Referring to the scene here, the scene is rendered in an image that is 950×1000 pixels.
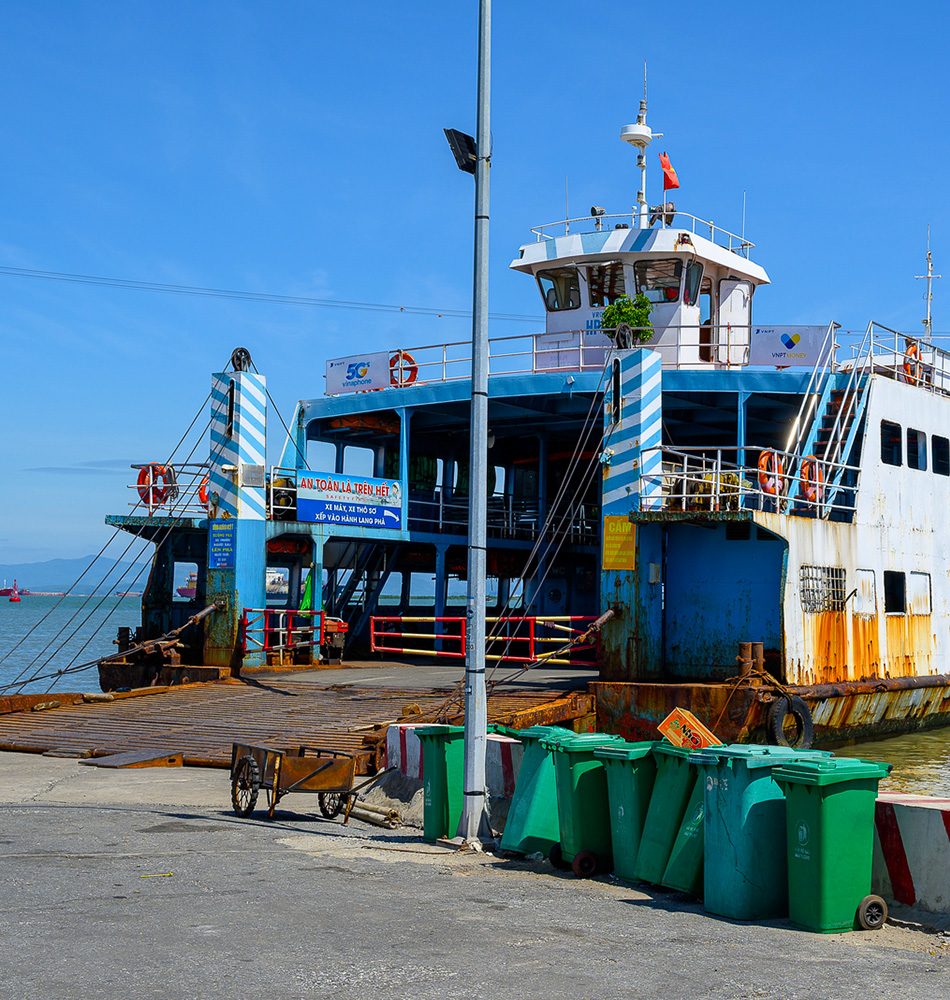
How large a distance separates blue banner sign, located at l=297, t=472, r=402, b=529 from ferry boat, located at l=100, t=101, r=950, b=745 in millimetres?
53

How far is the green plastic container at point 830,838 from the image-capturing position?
22.2 feet

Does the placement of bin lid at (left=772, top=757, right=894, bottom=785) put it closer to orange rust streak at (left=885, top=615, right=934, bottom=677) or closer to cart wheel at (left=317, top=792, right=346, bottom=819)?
cart wheel at (left=317, top=792, right=346, bottom=819)

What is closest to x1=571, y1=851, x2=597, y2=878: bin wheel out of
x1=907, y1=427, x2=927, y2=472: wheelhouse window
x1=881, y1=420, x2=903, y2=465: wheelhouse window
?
x1=881, y1=420, x2=903, y2=465: wheelhouse window

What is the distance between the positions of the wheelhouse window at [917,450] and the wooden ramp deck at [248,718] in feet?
29.5

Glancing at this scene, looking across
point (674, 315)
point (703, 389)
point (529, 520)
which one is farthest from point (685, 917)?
point (529, 520)

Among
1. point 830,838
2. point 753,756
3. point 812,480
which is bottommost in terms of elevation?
point 830,838

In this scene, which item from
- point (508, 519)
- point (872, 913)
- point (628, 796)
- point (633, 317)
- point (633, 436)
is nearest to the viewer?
point (872, 913)

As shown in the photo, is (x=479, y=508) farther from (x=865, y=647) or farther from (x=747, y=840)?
(x=865, y=647)

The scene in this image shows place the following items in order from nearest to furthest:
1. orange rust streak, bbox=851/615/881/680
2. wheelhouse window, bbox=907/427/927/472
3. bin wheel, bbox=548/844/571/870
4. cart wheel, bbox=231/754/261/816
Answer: bin wheel, bbox=548/844/571/870 < cart wheel, bbox=231/754/261/816 < orange rust streak, bbox=851/615/881/680 < wheelhouse window, bbox=907/427/927/472

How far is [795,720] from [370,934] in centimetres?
1015

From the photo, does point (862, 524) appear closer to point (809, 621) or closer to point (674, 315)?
point (809, 621)

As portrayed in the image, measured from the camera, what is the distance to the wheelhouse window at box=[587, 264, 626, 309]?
86.5 feet

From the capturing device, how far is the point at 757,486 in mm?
18250

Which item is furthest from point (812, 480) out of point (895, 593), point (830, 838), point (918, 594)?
point (830, 838)
